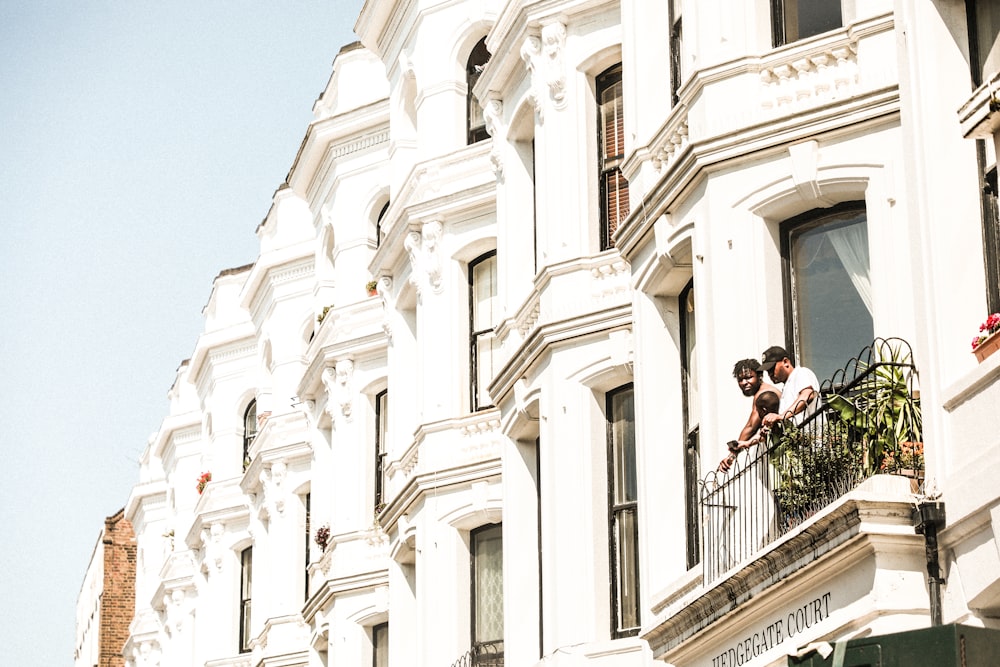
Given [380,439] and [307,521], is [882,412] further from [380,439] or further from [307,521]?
[307,521]

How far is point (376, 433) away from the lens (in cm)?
3597

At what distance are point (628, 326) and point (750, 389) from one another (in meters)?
6.10

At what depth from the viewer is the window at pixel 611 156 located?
2495 centimetres

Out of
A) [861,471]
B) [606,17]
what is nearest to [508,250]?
[606,17]

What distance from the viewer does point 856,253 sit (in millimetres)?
18812

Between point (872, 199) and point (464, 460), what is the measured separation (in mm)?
11995

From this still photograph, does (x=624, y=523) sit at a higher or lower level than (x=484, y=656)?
higher

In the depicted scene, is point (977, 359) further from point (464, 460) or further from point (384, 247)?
point (384, 247)

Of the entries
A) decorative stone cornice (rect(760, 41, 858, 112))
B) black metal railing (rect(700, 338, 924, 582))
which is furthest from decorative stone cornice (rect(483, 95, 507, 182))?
black metal railing (rect(700, 338, 924, 582))

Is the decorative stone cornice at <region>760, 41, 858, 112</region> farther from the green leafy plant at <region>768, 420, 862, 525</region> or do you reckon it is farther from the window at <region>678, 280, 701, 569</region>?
the green leafy plant at <region>768, 420, 862, 525</region>

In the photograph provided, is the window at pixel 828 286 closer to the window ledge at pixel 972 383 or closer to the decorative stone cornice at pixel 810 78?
the decorative stone cornice at pixel 810 78

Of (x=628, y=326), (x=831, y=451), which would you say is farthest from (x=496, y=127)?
(x=831, y=451)

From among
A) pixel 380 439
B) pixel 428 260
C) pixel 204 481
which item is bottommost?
pixel 380 439

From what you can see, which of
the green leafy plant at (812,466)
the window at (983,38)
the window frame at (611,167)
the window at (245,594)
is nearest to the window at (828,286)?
the green leafy plant at (812,466)
